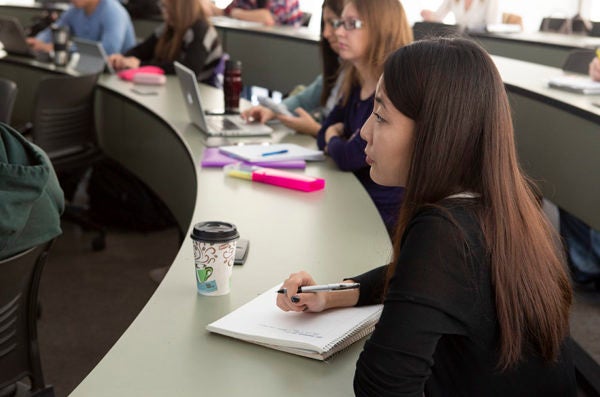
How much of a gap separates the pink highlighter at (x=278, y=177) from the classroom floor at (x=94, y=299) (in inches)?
33.0

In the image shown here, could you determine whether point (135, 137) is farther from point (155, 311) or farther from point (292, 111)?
point (155, 311)

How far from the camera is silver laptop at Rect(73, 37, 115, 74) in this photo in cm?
426

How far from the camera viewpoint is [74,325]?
10.0 feet

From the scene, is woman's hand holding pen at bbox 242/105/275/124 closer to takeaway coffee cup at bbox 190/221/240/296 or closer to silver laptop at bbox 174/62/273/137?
silver laptop at bbox 174/62/273/137

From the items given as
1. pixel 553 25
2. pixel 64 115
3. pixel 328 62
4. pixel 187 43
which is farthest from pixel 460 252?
pixel 553 25

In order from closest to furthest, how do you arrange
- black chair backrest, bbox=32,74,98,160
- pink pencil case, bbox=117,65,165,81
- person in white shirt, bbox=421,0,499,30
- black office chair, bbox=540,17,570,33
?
black chair backrest, bbox=32,74,98,160
pink pencil case, bbox=117,65,165,81
person in white shirt, bbox=421,0,499,30
black office chair, bbox=540,17,570,33

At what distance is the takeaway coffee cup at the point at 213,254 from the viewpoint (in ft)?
4.68

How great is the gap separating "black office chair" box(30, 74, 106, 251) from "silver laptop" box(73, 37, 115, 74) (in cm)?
54

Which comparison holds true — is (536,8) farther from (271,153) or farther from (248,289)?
(248,289)

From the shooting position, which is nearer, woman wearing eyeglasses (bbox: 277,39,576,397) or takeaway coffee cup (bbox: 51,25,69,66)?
woman wearing eyeglasses (bbox: 277,39,576,397)

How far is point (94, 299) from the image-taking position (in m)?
3.32

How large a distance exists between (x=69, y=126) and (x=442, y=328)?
2990 millimetres

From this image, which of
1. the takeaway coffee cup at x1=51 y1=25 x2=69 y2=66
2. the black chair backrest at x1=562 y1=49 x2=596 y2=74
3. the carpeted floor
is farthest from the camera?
the takeaway coffee cup at x1=51 y1=25 x2=69 y2=66

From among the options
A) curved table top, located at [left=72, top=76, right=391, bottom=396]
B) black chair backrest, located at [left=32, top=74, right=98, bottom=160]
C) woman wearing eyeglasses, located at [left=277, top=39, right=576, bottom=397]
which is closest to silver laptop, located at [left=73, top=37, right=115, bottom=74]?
black chair backrest, located at [left=32, top=74, right=98, bottom=160]
